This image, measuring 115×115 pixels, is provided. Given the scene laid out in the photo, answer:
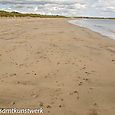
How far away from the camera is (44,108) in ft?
20.7

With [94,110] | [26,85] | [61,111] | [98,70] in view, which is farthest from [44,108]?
[98,70]

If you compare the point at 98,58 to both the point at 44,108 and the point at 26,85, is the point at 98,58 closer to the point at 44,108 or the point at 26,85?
the point at 26,85

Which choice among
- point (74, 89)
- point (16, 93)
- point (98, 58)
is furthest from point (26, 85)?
point (98, 58)

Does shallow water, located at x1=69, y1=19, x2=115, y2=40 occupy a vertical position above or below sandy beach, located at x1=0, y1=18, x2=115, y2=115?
below

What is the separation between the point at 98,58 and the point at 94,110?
5873mm

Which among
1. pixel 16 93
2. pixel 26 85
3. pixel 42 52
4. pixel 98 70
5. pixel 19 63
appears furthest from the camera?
pixel 42 52

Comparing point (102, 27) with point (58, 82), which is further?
point (102, 27)

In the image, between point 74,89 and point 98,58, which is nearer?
point 74,89

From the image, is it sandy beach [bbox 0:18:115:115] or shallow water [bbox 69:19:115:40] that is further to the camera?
shallow water [bbox 69:19:115:40]

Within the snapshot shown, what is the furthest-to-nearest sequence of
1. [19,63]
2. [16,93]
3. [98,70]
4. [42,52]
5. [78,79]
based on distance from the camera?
[42,52] < [19,63] < [98,70] < [78,79] < [16,93]

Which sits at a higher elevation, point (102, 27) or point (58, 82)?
point (58, 82)

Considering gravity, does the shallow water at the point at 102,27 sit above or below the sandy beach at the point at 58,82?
below

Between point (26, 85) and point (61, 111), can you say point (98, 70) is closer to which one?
point (26, 85)

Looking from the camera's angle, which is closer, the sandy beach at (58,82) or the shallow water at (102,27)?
the sandy beach at (58,82)
